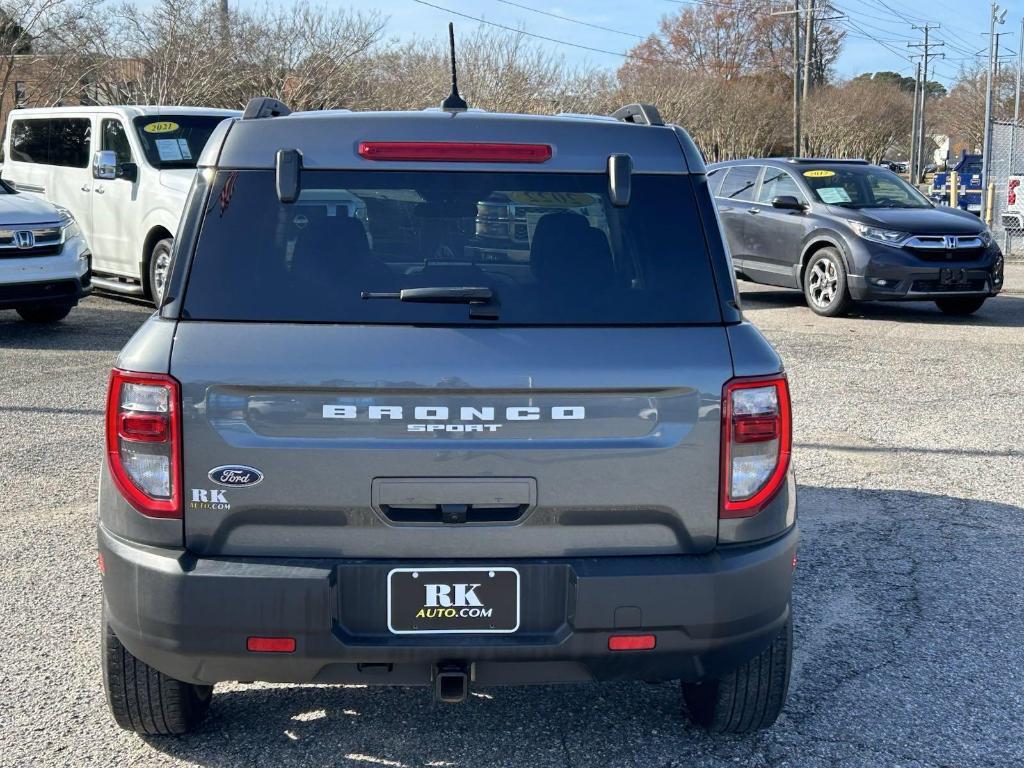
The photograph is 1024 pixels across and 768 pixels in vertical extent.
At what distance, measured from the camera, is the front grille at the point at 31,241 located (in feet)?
34.6

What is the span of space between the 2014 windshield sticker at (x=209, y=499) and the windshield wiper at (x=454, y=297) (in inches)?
23.9

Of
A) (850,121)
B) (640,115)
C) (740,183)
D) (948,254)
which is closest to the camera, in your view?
(640,115)

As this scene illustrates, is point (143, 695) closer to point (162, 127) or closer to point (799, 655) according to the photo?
point (799, 655)

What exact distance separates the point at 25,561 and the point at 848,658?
11.3 ft

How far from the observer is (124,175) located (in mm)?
12070

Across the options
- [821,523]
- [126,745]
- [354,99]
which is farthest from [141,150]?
[354,99]

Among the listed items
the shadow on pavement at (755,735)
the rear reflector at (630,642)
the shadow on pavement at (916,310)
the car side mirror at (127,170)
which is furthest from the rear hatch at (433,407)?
the shadow on pavement at (916,310)

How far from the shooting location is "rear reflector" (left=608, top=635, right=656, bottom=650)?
2916mm

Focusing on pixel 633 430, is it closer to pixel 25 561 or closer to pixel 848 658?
pixel 848 658

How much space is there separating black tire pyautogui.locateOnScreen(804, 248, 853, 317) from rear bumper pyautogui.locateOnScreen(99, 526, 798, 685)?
33.9ft

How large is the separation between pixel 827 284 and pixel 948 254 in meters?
1.31

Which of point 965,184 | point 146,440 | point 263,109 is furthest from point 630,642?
point 965,184

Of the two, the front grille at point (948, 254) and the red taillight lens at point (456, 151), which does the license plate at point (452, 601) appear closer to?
the red taillight lens at point (456, 151)

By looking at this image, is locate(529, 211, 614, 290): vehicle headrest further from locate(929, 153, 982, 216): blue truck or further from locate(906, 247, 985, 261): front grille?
locate(929, 153, 982, 216): blue truck
